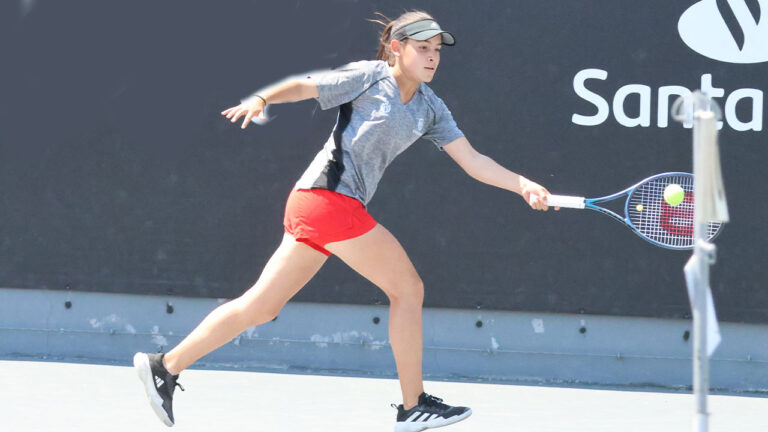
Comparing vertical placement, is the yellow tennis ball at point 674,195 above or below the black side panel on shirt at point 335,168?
below

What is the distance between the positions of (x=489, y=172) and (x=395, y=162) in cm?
132

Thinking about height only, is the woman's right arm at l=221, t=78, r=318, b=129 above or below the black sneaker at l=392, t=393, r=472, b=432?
above

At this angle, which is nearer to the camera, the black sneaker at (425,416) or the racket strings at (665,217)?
the black sneaker at (425,416)

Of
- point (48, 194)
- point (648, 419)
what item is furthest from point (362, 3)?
point (648, 419)

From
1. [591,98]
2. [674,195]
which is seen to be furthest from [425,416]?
[591,98]

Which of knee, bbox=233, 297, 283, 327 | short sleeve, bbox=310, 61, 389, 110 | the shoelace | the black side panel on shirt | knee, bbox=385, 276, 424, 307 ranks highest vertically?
short sleeve, bbox=310, 61, 389, 110

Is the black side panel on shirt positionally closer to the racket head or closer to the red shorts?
the red shorts

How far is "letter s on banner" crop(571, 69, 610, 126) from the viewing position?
5355mm

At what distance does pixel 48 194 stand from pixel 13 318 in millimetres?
663

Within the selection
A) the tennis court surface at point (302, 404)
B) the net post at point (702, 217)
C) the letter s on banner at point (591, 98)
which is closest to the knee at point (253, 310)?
the tennis court surface at point (302, 404)

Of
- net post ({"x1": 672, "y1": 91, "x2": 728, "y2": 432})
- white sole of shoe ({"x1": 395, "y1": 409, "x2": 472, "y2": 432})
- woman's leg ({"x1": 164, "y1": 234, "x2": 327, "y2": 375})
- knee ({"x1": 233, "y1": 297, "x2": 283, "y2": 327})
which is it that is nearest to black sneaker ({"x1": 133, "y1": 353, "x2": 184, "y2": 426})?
woman's leg ({"x1": 164, "y1": 234, "x2": 327, "y2": 375})

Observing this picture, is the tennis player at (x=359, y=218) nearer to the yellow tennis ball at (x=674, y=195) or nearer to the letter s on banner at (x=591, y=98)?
the yellow tennis ball at (x=674, y=195)

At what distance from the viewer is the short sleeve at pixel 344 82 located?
4.09m

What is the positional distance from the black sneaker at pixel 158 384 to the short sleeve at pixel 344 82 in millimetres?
1138
